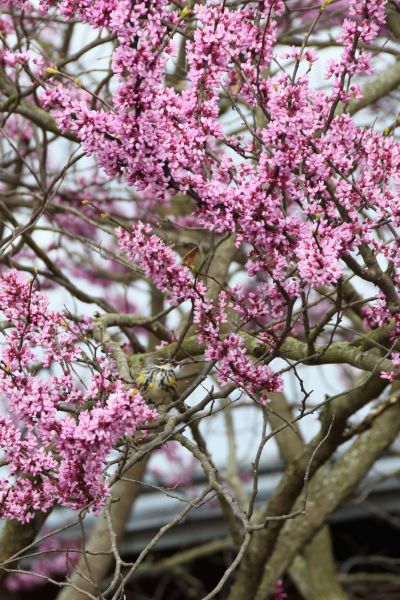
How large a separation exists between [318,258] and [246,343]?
4.13ft

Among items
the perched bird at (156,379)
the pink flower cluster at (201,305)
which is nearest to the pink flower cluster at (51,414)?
the perched bird at (156,379)

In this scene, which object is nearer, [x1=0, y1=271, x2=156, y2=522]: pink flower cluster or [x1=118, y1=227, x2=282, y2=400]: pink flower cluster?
[x1=0, y1=271, x2=156, y2=522]: pink flower cluster

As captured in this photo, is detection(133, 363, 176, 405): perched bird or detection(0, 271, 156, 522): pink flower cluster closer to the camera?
detection(0, 271, 156, 522): pink flower cluster

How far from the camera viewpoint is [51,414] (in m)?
3.85

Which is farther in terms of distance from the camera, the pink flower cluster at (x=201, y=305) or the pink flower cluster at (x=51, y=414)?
the pink flower cluster at (x=201, y=305)

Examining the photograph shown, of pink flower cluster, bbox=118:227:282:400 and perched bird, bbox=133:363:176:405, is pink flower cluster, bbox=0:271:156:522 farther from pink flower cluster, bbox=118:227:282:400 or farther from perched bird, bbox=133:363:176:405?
pink flower cluster, bbox=118:227:282:400

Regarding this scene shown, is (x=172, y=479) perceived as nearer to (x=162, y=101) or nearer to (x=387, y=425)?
(x=387, y=425)

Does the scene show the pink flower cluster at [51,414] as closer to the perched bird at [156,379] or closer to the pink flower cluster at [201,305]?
the perched bird at [156,379]

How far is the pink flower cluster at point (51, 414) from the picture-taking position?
3678 mm

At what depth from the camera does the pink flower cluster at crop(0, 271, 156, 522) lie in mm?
3678

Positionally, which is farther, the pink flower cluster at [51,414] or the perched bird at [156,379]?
the perched bird at [156,379]

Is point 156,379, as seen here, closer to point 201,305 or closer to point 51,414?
point 201,305

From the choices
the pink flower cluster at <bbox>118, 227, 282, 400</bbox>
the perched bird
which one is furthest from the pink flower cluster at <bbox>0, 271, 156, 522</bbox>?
the pink flower cluster at <bbox>118, 227, 282, 400</bbox>

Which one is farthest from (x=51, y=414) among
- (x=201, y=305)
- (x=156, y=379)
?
(x=201, y=305)
